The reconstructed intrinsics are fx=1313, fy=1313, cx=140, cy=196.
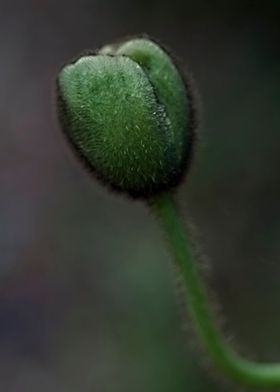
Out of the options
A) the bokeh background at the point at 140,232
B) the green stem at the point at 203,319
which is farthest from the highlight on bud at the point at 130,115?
the bokeh background at the point at 140,232

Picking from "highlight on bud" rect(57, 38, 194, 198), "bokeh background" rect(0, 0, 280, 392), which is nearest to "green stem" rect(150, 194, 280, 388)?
"highlight on bud" rect(57, 38, 194, 198)

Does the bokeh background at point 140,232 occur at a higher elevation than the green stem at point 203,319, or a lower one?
lower

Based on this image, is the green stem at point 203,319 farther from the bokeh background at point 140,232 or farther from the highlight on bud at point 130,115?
the bokeh background at point 140,232

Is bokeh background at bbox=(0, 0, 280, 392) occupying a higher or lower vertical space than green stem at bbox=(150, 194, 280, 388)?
lower

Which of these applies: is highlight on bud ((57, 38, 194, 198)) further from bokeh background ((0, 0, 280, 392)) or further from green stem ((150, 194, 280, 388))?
bokeh background ((0, 0, 280, 392))

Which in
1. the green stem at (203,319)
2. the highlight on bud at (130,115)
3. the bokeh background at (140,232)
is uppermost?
the highlight on bud at (130,115)
